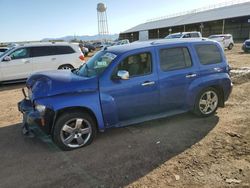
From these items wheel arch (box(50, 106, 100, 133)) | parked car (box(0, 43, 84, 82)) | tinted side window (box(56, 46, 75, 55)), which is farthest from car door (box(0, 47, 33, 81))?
wheel arch (box(50, 106, 100, 133))

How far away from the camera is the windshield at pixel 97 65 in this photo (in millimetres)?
5012

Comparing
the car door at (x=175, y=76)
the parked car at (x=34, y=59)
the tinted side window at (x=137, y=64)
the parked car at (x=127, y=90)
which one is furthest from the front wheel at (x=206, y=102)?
the parked car at (x=34, y=59)

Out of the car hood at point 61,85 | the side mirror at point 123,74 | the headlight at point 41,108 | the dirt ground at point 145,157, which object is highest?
the side mirror at point 123,74

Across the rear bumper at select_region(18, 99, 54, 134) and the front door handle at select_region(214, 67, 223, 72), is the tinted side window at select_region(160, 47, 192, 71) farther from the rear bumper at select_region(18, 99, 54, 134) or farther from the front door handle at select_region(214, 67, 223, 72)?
the rear bumper at select_region(18, 99, 54, 134)

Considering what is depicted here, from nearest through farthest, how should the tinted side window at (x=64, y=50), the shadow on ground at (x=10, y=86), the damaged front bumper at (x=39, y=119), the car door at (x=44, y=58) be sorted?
the damaged front bumper at (x=39, y=119), the shadow on ground at (x=10, y=86), the car door at (x=44, y=58), the tinted side window at (x=64, y=50)

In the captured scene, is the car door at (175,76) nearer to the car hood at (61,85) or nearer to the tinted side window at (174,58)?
the tinted side window at (174,58)

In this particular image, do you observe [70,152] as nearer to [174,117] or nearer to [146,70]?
[146,70]

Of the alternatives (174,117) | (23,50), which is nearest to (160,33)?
(23,50)

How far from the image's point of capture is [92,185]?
357 centimetres

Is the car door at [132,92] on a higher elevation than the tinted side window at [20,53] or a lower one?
lower

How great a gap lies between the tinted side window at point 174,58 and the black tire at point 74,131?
186 centimetres

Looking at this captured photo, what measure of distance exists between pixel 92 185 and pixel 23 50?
9.47 m

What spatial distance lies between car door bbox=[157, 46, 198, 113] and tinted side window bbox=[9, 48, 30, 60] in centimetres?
818

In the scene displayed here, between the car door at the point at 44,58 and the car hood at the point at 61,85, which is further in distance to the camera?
the car door at the point at 44,58
